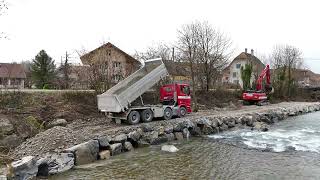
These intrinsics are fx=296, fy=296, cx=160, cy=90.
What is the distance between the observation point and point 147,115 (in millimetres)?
15336

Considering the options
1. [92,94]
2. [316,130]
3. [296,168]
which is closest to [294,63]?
[316,130]

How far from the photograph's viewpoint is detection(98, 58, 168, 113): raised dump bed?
1392 centimetres

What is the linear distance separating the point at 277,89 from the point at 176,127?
2660 centimetres

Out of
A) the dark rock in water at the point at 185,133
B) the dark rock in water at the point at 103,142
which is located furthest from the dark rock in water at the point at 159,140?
the dark rock in water at the point at 103,142

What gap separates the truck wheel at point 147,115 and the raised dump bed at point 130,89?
964 mm

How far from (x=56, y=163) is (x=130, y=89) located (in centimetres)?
605

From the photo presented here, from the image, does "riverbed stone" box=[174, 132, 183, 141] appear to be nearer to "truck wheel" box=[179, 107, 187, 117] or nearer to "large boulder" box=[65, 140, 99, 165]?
"truck wheel" box=[179, 107, 187, 117]

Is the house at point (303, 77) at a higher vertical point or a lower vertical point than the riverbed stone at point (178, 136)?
higher

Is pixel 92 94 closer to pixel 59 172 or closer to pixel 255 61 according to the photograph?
pixel 59 172

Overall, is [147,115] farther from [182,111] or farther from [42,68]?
[42,68]

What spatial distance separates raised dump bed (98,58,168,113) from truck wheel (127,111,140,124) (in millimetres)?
408

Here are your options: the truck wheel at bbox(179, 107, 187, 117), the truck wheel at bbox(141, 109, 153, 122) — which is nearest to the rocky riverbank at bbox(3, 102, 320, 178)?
the truck wheel at bbox(141, 109, 153, 122)

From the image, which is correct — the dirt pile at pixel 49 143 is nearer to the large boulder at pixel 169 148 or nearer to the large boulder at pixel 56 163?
the large boulder at pixel 56 163

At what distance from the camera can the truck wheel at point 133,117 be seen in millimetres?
14406
